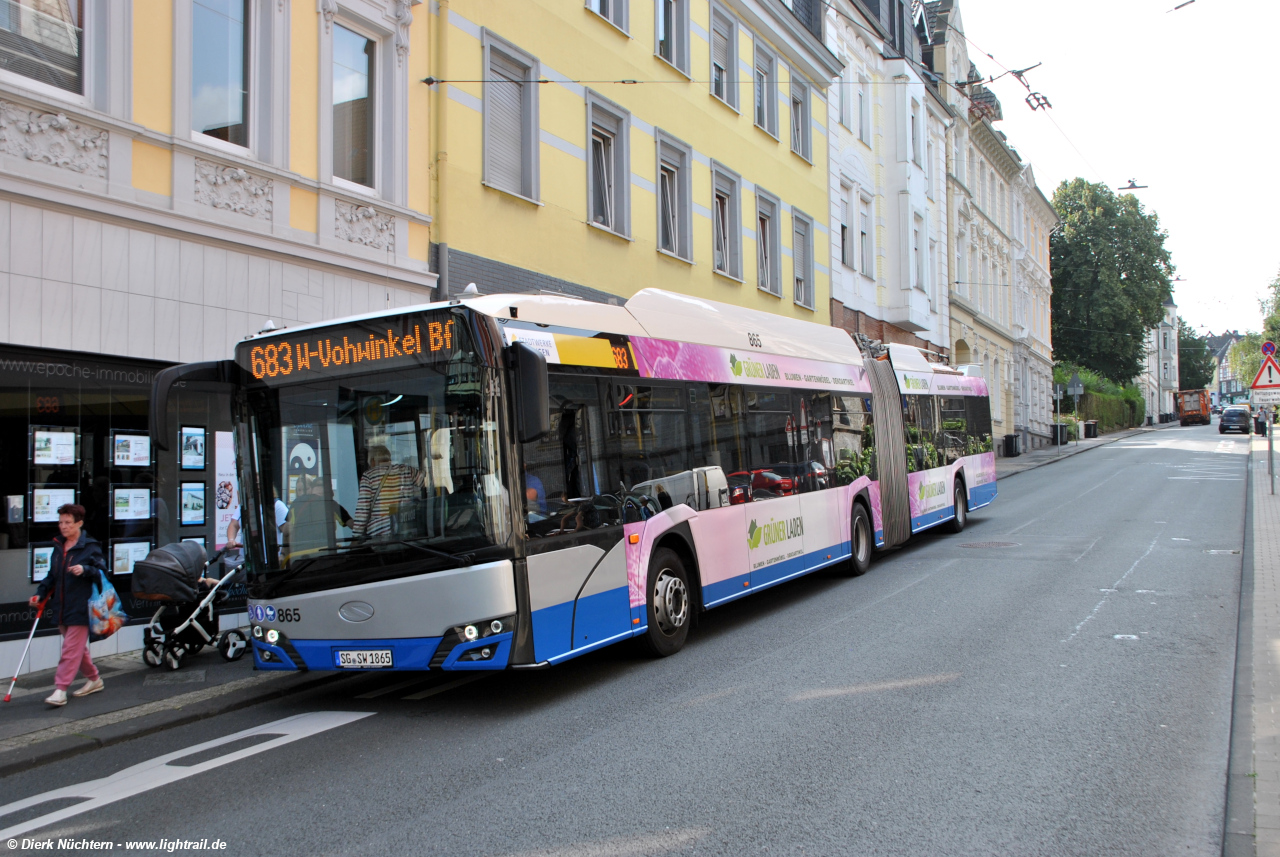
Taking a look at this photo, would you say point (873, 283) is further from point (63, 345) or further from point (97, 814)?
point (97, 814)

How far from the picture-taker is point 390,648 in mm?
6266

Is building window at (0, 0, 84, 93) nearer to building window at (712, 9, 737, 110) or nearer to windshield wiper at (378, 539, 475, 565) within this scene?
windshield wiper at (378, 539, 475, 565)

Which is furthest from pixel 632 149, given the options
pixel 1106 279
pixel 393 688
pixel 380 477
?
pixel 1106 279

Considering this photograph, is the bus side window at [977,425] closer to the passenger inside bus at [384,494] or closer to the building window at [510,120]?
the building window at [510,120]

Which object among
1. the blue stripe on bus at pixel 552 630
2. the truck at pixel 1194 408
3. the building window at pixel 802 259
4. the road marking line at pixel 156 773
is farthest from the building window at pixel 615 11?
the truck at pixel 1194 408

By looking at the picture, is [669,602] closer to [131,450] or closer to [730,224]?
[131,450]

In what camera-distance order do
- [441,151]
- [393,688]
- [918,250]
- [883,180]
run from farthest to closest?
[918,250] → [883,180] → [441,151] → [393,688]

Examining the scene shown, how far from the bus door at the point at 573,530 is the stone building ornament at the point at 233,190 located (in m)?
5.00

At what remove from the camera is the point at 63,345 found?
28.0ft

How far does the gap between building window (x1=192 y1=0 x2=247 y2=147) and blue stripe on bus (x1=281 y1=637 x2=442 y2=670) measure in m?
6.05

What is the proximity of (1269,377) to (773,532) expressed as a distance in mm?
15871

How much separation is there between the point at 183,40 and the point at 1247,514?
17.6 metres

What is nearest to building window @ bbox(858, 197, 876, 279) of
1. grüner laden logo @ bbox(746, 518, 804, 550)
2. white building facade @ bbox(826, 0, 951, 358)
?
white building facade @ bbox(826, 0, 951, 358)

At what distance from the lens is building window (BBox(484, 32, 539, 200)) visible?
13.7 meters
